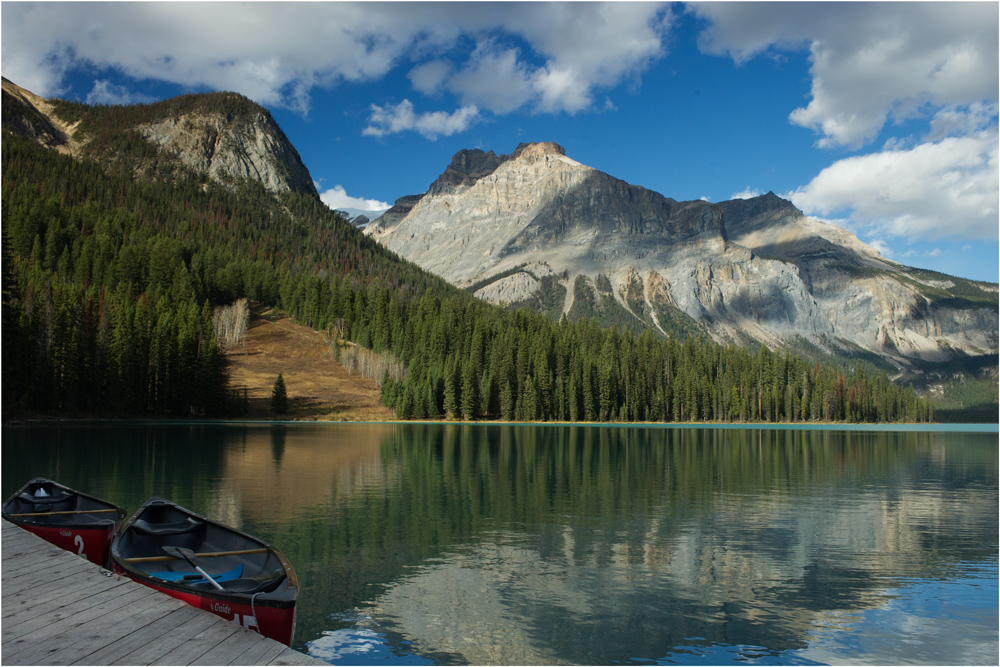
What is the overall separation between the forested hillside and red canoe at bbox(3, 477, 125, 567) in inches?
3139

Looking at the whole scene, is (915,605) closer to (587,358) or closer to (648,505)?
(648,505)

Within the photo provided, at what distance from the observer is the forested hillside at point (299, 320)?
10344 centimetres

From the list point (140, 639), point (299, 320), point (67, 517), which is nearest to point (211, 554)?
point (140, 639)

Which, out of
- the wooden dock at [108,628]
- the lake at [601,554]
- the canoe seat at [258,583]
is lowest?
the lake at [601,554]

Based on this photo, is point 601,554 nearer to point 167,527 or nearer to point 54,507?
point 167,527

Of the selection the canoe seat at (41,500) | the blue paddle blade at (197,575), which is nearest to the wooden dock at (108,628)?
the blue paddle blade at (197,575)

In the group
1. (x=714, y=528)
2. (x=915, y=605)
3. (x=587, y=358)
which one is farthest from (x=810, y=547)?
(x=587, y=358)

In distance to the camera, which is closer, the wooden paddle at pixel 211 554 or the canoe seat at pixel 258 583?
the canoe seat at pixel 258 583

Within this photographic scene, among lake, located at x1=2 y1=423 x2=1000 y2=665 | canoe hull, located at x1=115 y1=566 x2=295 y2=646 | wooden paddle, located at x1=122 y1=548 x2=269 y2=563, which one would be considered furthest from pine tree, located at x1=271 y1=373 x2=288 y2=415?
canoe hull, located at x1=115 y1=566 x2=295 y2=646

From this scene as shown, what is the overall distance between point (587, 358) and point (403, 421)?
4473 cm

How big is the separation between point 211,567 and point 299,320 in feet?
517

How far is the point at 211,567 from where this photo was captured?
1541 cm

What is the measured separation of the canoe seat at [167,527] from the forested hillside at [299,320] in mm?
87041

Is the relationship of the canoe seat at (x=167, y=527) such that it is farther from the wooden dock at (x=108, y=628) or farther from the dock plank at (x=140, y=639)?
the dock plank at (x=140, y=639)
